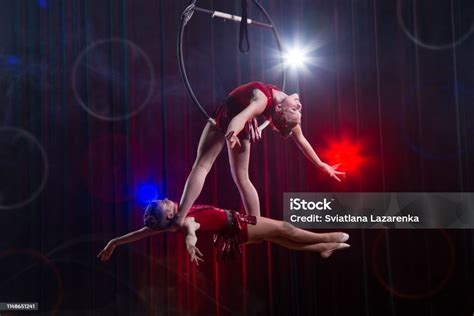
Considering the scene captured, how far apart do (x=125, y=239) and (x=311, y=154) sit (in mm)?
1272

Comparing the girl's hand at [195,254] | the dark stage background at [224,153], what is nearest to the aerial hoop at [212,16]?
the dark stage background at [224,153]

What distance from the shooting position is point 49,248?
3.45 meters

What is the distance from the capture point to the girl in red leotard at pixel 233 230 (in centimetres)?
331

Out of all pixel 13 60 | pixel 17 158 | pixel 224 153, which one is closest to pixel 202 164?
pixel 224 153

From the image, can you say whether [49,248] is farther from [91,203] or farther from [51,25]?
[51,25]

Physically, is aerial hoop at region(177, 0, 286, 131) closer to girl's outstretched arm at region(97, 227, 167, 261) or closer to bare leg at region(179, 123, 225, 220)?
bare leg at region(179, 123, 225, 220)

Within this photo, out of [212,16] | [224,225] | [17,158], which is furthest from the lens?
[17,158]

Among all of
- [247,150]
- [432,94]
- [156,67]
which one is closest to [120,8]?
[156,67]

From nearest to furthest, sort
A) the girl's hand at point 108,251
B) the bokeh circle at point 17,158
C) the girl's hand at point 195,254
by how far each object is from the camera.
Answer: the girl's hand at point 195,254
the girl's hand at point 108,251
the bokeh circle at point 17,158

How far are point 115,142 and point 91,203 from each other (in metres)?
0.42

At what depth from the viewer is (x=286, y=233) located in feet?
10.9

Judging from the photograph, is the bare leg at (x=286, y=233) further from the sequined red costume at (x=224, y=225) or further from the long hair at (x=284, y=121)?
the long hair at (x=284, y=121)

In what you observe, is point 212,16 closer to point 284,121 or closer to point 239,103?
point 239,103

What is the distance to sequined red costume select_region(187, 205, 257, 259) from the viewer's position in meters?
3.31
